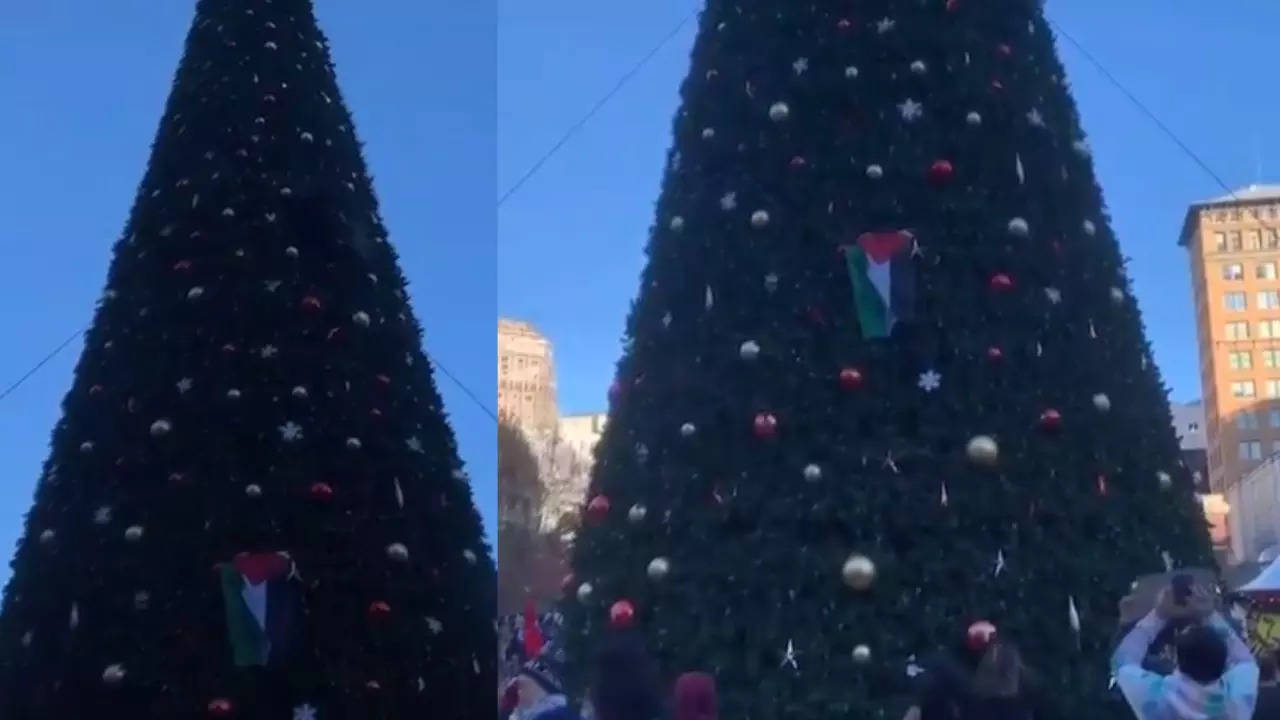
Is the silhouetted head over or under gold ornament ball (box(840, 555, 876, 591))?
under

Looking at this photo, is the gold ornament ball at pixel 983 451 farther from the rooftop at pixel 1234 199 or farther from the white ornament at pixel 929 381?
the rooftop at pixel 1234 199

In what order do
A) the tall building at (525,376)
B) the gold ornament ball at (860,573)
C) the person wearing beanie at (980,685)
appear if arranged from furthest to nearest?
the tall building at (525,376), the gold ornament ball at (860,573), the person wearing beanie at (980,685)

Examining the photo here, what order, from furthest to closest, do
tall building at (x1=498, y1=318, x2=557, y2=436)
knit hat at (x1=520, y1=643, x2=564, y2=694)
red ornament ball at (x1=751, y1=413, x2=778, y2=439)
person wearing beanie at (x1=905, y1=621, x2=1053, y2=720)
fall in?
tall building at (x1=498, y1=318, x2=557, y2=436)
knit hat at (x1=520, y1=643, x2=564, y2=694)
red ornament ball at (x1=751, y1=413, x2=778, y2=439)
person wearing beanie at (x1=905, y1=621, x2=1053, y2=720)

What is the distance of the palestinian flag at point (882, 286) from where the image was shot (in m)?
3.66

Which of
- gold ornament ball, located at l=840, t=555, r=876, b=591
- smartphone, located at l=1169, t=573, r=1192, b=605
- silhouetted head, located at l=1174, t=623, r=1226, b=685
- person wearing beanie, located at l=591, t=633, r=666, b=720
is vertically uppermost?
gold ornament ball, located at l=840, t=555, r=876, b=591

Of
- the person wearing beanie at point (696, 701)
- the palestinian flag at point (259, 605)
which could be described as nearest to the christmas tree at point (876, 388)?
the person wearing beanie at point (696, 701)

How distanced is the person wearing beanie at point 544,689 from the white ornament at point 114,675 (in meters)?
1.20

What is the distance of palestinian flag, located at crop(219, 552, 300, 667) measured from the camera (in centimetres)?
431

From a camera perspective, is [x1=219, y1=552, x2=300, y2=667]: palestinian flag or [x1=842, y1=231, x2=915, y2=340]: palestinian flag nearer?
[x1=842, y1=231, x2=915, y2=340]: palestinian flag

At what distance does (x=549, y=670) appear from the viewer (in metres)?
3.96

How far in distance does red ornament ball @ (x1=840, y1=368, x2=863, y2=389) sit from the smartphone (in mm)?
867

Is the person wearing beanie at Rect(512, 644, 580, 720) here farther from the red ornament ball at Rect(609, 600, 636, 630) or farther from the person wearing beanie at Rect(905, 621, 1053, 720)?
the person wearing beanie at Rect(905, 621, 1053, 720)

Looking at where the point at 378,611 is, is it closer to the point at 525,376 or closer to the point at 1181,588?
the point at 525,376

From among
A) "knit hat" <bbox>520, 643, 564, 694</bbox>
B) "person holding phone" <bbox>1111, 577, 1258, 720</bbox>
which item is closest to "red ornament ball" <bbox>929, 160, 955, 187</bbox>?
"person holding phone" <bbox>1111, 577, 1258, 720</bbox>
